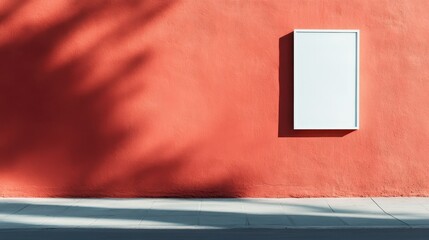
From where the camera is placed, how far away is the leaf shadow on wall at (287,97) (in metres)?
11.3

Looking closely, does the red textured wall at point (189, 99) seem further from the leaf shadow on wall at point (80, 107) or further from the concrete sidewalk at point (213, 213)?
the concrete sidewalk at point (213, 213)

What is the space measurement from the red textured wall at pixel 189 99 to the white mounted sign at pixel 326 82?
203 millimetres

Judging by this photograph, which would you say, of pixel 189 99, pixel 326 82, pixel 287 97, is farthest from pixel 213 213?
pixel 326 82

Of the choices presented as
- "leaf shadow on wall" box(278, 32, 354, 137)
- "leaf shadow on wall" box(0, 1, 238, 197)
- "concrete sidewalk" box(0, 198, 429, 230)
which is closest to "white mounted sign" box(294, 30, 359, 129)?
"leaf shadow on wall" box(278, 32, 354, 137)

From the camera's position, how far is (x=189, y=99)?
1130cm

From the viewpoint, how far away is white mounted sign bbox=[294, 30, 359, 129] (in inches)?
440

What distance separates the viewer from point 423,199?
11070 mm

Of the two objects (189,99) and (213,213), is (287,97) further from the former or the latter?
(213,213)

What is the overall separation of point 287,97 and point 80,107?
13.0ft

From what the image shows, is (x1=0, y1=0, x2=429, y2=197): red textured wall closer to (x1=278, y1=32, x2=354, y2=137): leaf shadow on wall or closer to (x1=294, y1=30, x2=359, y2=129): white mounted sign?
(x1=278, y1=32, x2=354, y2=137): leaf shadow on wall

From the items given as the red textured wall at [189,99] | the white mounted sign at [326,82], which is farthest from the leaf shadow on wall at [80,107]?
the white mounted sign at [326,82]

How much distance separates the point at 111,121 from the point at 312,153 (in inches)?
153

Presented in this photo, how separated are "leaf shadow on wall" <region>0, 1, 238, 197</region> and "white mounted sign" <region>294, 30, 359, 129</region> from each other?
2.09 meters

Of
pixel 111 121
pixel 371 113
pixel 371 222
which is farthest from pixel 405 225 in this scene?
pixel 111 121
